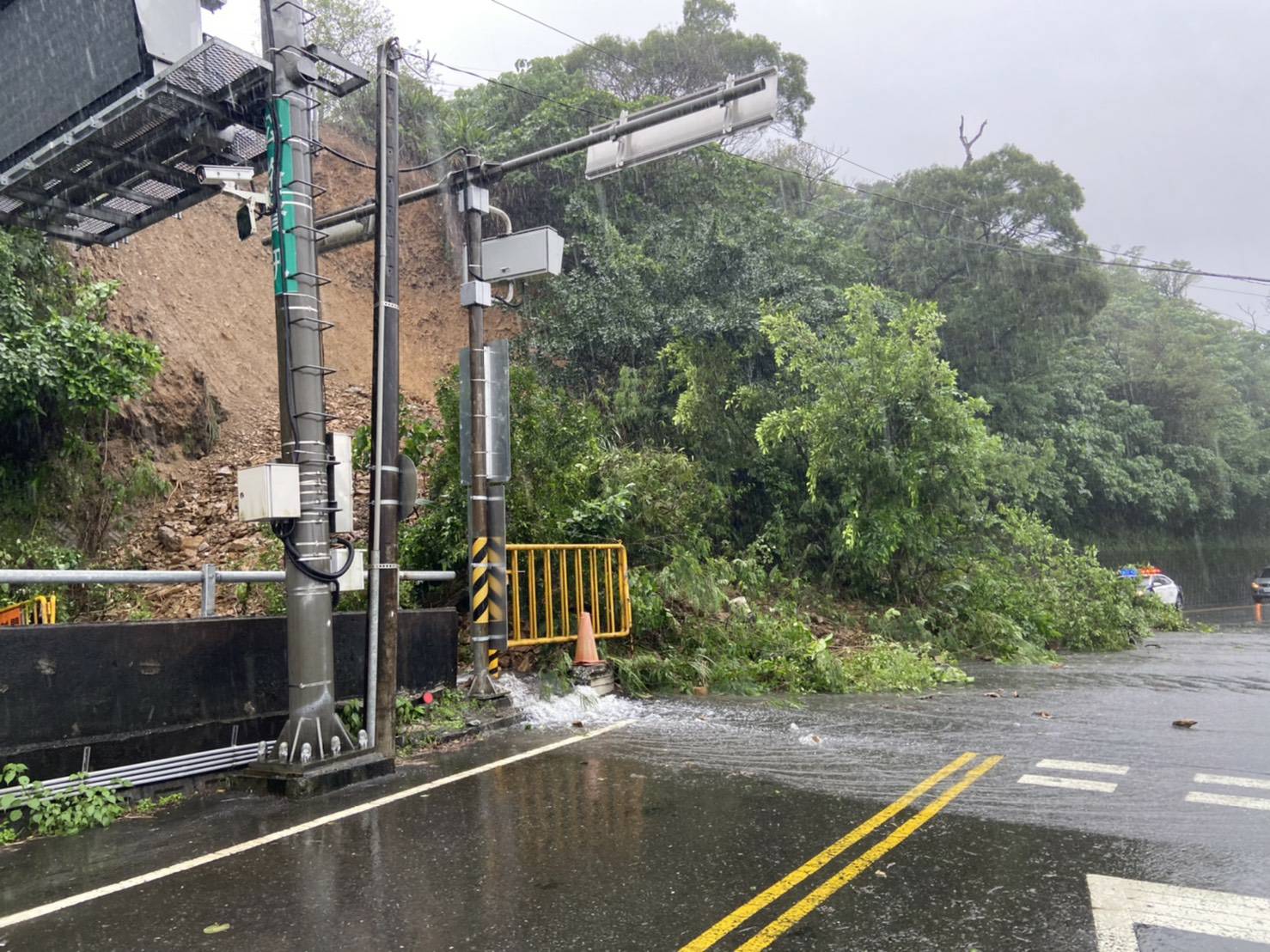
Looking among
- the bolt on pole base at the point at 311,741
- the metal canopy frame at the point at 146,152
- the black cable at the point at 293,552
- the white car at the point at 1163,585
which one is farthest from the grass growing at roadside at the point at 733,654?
the white car at the point at 1163,585

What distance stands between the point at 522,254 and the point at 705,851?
23.5ft

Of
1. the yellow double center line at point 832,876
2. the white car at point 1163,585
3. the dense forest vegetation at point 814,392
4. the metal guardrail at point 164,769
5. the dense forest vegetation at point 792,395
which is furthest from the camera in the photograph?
the white car at point 1163,585

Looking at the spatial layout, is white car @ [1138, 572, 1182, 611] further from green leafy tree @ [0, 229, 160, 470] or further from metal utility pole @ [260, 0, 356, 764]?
metal utility pole @ [260, 0, 356, 764]

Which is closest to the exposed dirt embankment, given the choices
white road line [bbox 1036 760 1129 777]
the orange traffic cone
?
the orange traffic cone

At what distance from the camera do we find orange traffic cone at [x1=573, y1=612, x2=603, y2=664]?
37.4ft

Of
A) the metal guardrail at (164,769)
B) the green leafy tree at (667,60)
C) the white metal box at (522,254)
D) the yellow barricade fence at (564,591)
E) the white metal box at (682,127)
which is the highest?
the green leafy tree at (667,60)

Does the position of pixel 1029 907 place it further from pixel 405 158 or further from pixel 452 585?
pixel 405 158

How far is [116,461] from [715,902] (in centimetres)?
1634

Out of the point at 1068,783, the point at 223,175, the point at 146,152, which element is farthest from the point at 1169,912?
the point at 146,152

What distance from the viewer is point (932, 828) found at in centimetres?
591

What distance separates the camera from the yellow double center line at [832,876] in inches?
171

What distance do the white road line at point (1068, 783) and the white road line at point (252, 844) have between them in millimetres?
3948

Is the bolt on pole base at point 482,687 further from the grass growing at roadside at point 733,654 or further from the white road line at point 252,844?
the grass growing at roadside at point 733,654

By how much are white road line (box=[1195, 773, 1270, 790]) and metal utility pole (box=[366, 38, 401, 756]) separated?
20.3ft
